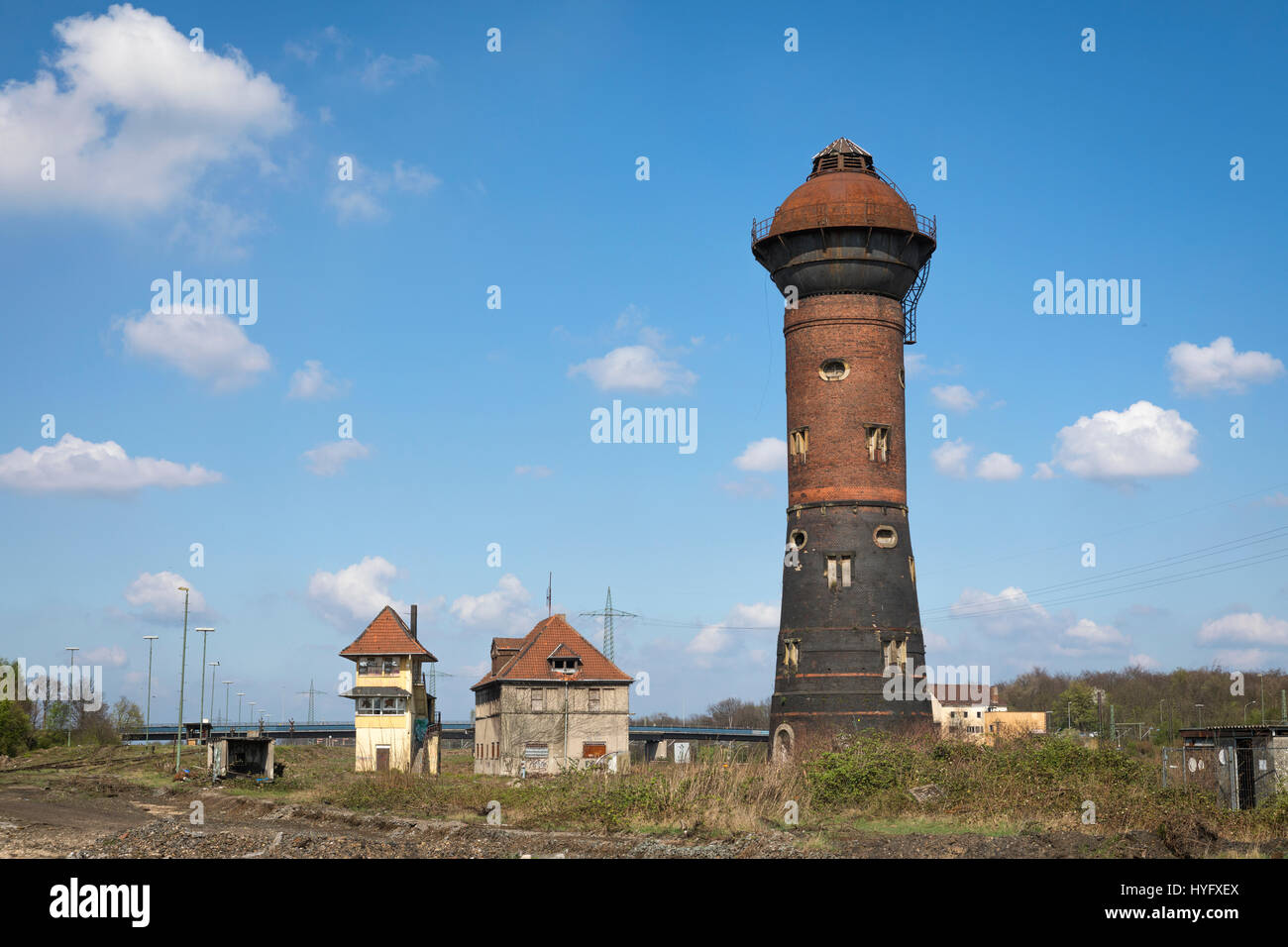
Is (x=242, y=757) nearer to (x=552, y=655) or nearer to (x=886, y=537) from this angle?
(x=552, y=655)

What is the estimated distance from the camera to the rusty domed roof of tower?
1725 inches

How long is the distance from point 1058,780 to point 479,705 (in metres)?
40.6

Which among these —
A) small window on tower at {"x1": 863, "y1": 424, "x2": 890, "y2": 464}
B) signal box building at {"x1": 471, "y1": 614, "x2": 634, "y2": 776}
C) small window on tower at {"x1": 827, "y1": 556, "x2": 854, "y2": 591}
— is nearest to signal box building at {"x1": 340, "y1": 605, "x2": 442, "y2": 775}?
signal box building at {"x1": 471, "y1": 614, "x2": 634, "y2": 776}

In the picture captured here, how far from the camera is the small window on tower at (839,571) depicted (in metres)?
42.3

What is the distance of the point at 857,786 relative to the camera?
3362cm

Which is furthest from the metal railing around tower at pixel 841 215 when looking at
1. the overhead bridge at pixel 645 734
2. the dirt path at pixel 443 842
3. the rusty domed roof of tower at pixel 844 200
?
the overhead bridge at pixel 645 734

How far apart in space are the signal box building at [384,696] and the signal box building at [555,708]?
13.1 ft

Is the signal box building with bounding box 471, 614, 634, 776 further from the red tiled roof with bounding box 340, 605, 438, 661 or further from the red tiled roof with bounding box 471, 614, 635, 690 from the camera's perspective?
the red tiled roof with bounding box 340, 605, 438, 661

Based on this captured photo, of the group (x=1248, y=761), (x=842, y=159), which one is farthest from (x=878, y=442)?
(x=1248, y=761)

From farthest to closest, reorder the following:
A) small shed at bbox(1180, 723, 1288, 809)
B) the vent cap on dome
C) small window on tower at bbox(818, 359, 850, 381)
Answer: the vent cap on dome → small window on tower at bbox(818, 359, 850, 381) → small shed at bbox(1180, 723, 1288, 809)

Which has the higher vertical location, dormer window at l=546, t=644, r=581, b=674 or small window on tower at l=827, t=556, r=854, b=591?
small window on tower at l=827, t=556, r=854, b=591

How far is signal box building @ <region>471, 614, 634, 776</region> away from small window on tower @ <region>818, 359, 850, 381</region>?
884 inches

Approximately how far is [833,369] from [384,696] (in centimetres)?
2976
